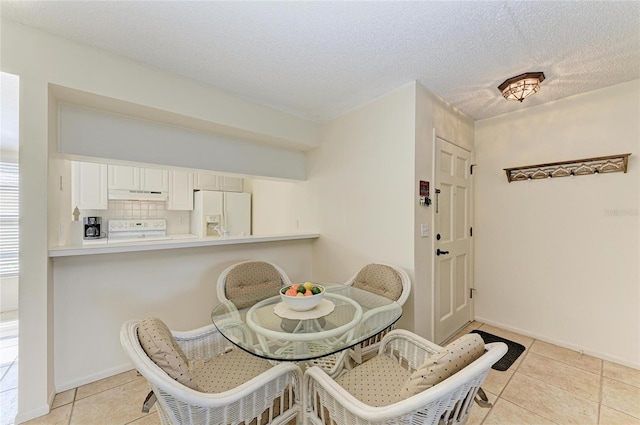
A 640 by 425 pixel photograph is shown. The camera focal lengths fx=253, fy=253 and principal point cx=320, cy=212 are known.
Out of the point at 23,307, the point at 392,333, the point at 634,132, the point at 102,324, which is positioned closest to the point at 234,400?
the point at 392,333

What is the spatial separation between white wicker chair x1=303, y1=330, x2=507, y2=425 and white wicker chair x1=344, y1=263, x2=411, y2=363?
68cm

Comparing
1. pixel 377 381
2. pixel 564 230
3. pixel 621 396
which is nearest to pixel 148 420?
pixel 377 381

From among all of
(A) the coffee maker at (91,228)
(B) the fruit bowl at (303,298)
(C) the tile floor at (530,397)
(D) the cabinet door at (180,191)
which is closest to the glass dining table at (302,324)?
(B) the fruit bowl at (303,298)

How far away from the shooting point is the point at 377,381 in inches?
52.3

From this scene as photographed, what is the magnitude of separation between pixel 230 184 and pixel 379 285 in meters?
3.52

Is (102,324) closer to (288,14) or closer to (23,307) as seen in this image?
(23,307)

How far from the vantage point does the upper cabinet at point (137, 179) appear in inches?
149

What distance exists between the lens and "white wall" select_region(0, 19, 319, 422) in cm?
155

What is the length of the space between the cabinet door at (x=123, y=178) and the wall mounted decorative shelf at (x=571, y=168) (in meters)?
5.04

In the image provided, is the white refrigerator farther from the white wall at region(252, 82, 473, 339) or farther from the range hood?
the white wall at region(252, 82, 473, 339)

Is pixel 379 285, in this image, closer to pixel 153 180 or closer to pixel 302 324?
pixel 302 324

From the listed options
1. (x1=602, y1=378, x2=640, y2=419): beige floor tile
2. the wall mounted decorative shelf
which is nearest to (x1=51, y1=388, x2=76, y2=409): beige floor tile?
(x1=602, y1=378, x2=640, y2=419): beige floor tile

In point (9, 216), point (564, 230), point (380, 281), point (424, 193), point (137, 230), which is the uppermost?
point (424, 193)

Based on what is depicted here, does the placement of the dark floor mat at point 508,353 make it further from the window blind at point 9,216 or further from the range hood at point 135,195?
the range hood at point 135,195
